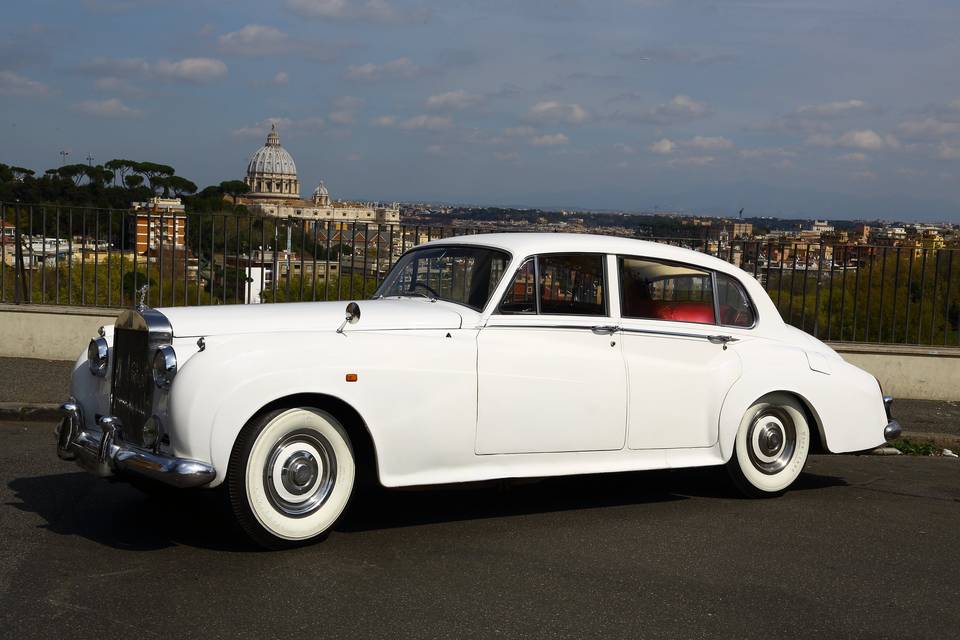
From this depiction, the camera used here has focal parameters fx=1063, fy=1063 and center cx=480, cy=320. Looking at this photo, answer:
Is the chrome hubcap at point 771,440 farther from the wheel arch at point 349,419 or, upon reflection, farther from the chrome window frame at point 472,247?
the wheel arch at point 349,419

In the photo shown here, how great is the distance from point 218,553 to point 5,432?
4040 millimetres

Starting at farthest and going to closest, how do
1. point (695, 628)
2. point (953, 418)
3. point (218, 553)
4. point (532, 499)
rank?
point (953, 418)
point (532, 499)
point (218, 553)
point (695, 628)

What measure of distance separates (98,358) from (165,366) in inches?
32.5

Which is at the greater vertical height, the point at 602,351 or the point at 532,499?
the point at 602,351

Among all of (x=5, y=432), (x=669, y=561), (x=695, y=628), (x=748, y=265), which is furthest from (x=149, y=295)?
(x=695, y=628)

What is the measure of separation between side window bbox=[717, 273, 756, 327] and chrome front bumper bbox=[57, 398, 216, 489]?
3.39 meters

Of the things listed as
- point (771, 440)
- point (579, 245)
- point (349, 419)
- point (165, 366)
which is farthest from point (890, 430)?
point (165, 366)

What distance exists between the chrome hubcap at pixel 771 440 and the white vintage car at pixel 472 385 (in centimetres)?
1

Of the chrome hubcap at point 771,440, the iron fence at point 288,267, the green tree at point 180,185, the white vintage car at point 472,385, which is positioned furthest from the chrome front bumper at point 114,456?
the green tree at point 180,185

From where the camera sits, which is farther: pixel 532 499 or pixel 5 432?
pixel 5 432

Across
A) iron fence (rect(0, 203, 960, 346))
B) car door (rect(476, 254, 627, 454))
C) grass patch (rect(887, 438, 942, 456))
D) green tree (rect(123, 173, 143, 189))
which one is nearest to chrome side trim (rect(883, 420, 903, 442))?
car door (rect(476, 254, 627, 454))

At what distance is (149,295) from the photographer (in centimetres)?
1195

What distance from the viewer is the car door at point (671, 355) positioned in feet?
20.1

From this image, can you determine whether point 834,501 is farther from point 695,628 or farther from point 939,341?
point 939,341
